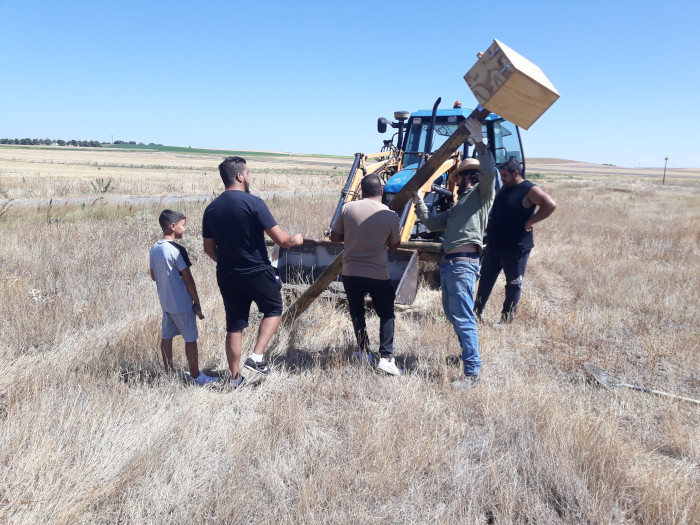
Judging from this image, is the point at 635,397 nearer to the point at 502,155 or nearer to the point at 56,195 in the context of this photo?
the point at 502,155

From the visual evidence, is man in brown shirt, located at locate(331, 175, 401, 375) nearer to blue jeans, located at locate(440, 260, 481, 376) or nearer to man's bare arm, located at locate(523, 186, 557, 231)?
blue jeans, located at locate(440, 260, 481, 376)

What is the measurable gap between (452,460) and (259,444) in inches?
44.7

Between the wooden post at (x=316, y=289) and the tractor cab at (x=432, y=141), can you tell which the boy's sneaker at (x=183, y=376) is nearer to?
the wooden post at (x=316, y=289)

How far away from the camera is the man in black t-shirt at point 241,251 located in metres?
3.60

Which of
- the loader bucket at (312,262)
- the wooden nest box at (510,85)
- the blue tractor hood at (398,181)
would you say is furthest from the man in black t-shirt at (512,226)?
the blue tractor hood at (398,181)

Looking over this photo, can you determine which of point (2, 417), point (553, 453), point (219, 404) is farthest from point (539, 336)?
point (2, 417)

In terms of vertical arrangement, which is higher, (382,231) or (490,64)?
(490,64)

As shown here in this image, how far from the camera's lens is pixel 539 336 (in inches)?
210

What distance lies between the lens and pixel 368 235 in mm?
4023

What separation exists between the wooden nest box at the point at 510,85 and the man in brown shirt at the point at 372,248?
3.38 feet

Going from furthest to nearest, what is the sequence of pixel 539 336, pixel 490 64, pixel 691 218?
pixel 691 218
pixel 539 336
pixel 490 64

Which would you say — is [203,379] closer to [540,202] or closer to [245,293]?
[245,293]

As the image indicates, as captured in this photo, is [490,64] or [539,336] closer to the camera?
[490,64]

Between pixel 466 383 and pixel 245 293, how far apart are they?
72.1 inches
